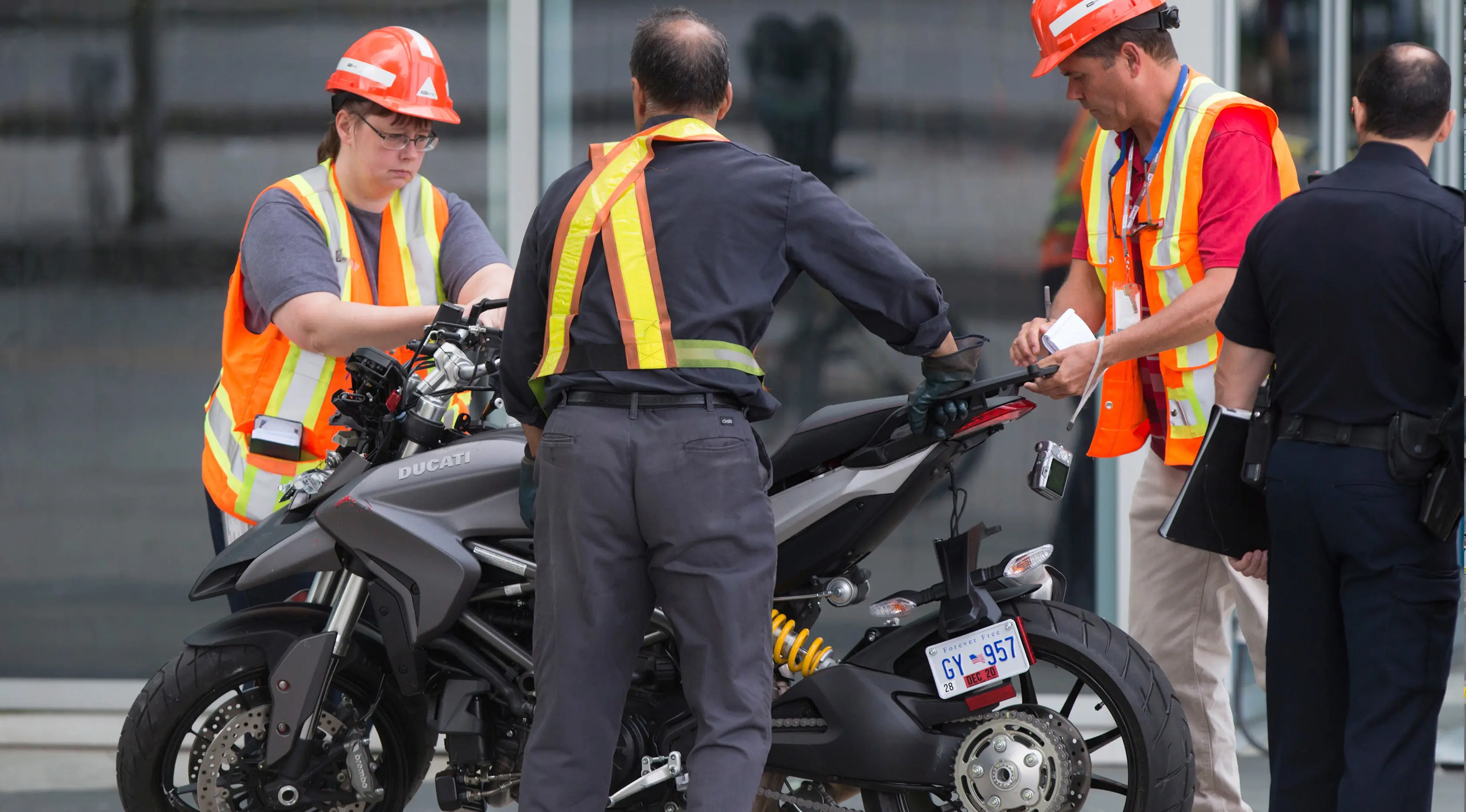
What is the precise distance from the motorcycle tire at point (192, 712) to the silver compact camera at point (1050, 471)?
147 cm

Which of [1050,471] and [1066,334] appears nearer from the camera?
[1050,471]

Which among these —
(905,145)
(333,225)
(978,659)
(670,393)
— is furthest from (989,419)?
(905,145)

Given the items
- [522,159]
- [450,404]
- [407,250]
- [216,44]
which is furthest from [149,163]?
[450,404]

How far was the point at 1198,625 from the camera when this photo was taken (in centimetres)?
374

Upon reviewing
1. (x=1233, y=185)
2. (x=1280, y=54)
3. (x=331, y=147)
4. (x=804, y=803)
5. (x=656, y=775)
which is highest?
(x=1280, y=54)

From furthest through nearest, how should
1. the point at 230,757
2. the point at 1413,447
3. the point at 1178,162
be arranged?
the point at 1178,162 → the point at 230,757 → the point at 1413,447

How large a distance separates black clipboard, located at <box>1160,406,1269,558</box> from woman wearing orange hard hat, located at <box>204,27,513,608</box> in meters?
1.62

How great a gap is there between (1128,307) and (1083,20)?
0.69 m

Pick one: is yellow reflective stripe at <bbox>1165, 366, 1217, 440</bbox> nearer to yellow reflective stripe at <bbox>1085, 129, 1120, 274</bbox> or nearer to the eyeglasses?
yellow reflective stripe at <bbox>1085, 129, 1120, 274</bbox>

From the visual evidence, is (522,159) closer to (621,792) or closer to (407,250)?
(407,250)

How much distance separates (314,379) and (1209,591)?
2265 mm

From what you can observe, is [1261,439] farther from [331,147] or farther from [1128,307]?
[331,147]

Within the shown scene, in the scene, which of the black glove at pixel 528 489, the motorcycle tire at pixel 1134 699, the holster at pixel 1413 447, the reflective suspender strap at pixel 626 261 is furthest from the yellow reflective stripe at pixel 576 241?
the holster at pixel 1413 447

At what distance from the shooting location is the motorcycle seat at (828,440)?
10.9 feet
